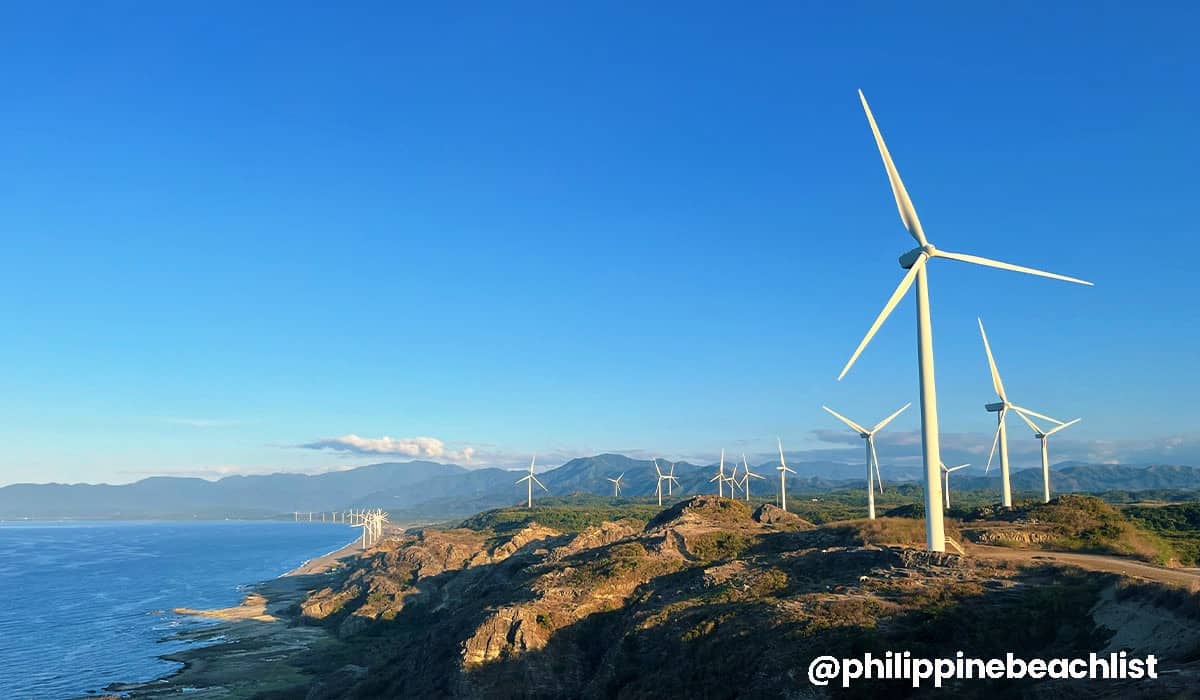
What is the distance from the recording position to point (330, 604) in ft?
558

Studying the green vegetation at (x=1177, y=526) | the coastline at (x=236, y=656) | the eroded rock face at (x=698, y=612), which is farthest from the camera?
the coastline at (x=236, y=656)

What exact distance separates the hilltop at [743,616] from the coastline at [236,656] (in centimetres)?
102

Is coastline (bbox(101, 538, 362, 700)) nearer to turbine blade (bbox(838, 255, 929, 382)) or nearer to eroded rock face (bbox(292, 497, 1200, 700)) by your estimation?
eroded rock face (bbox(292, 497, 1200, 700))

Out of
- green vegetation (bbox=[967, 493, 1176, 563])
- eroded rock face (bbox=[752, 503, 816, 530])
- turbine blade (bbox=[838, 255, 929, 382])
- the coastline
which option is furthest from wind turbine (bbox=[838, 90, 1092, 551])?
the coastline

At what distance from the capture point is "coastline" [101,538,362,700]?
10938cm

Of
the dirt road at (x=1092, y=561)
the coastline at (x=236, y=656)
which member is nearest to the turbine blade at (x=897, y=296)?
the dirt road at (x=1092, y=561)

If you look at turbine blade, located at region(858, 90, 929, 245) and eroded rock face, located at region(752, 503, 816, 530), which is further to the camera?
eroded rock face, located at region(752, 503, 816, 530)

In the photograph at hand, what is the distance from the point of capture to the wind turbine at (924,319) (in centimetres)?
5491

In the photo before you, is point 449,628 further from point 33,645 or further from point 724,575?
point 33,645

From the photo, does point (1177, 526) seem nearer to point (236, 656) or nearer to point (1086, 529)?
point (1086, 529)

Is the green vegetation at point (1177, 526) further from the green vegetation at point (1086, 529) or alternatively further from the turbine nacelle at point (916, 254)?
the turbine nacelle at point (916, 254)

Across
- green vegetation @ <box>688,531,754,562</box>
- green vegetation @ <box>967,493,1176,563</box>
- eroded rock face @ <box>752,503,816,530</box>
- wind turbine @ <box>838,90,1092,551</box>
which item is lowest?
eroded rock face @ <box>752,503,816,530</box>

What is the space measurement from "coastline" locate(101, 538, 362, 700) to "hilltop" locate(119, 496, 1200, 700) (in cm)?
102

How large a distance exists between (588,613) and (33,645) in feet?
414
